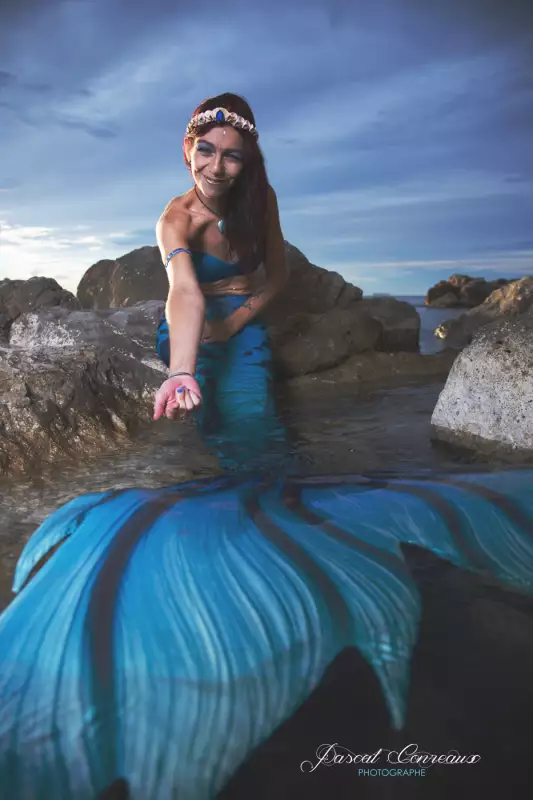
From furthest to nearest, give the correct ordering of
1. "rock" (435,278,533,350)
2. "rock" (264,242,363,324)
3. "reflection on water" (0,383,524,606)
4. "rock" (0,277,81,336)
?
"rock" (435,278,533,350)
"rock" (264,242,363,324)
"rock" (0,277,81,336)
"reflection on water" (0,383,524,606)

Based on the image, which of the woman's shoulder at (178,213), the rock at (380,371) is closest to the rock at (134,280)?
the rock at (380,371)

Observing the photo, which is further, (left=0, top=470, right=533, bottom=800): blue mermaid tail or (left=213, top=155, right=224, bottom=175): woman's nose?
(left=213, top=155, right=224, bottom=175): woman's nose

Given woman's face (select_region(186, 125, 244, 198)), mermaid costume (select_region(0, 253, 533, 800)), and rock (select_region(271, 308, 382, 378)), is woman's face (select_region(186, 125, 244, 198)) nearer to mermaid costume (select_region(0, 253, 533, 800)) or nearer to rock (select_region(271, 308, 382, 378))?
mermaid costume (select_region(0, 253, 533, 800))

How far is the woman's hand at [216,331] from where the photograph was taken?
262 cm


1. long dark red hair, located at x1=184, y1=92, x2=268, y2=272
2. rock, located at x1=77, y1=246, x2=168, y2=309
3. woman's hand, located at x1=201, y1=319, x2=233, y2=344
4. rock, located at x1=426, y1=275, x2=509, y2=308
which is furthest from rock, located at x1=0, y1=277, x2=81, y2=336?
rock, located at x1=426, y1=275, x2=509, y2=308

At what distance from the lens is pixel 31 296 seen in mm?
5258

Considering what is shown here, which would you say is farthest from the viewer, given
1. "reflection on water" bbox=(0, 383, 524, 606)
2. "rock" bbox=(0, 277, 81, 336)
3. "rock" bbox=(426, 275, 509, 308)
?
"rock" bbox=(426, 275, 509, 308)

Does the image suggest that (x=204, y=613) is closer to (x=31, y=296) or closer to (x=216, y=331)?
(x=216, y=331)

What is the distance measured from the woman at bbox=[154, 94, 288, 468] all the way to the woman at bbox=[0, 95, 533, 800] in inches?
34.4

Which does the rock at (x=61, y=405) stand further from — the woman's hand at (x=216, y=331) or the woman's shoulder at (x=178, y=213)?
the woman's shoulder at (x=178, y=213)

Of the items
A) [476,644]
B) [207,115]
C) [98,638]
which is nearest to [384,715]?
[476,644]

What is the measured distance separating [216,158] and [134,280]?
12.2 ft

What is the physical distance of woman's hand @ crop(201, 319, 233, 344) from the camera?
2621 mm

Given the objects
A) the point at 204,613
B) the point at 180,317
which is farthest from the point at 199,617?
the point at 180,317
